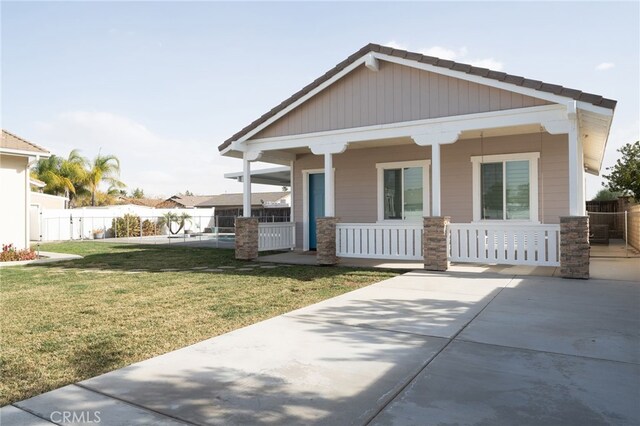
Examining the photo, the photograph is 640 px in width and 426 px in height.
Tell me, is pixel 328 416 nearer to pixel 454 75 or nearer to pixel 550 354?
pixel 550 354

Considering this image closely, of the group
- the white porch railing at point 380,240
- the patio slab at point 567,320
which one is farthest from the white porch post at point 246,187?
the patio slab at point 567,320

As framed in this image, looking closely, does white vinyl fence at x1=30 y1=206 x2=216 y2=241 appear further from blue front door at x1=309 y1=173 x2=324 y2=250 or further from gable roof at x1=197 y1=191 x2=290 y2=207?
blue front door at x1=309 y1=173 x2=324 y2=250

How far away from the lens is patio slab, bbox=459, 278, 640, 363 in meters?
4.38

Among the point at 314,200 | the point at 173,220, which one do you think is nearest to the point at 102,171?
the point at 173,220

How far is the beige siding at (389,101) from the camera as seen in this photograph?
31.0 ft

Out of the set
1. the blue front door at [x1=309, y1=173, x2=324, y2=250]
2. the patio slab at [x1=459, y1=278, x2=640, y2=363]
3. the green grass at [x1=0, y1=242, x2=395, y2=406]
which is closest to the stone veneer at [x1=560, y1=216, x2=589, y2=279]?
the patio slab at [x1=459, y1=278, x2=640, y2=363]

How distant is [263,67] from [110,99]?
866 cm

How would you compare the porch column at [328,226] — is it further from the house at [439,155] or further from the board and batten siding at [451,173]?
the board and batten siding at [451,173]

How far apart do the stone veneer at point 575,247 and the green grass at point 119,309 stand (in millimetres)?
3476

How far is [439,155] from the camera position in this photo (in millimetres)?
10109

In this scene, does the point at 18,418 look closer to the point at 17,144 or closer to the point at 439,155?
the point at 439,155

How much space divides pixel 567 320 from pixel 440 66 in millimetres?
6217

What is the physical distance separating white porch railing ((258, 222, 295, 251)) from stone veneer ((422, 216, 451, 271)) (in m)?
5.55

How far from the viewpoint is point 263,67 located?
1428 centimetres
